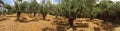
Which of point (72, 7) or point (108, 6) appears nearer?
point (72, 7)

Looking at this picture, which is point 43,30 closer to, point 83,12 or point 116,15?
point 83,12

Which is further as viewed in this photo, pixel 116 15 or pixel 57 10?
pixel 116 15

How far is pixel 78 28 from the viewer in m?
37.1

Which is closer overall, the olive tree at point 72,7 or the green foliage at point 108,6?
the olive tree at point 72,7

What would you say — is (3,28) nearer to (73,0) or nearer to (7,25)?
(7,25)

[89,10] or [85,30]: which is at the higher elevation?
[89,10]

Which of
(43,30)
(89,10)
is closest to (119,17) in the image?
(89,10)

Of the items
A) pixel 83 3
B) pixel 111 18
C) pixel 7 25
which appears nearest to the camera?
pixel 83 3

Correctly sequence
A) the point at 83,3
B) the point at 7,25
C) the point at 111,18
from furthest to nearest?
the point at 111,18 → the point at 7,25 → the point at 83,3

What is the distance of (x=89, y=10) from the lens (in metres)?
36.7

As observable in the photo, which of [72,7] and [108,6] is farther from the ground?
[72,7]

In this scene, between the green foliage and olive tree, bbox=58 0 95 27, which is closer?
olive tree, bbox=58 0 95 27

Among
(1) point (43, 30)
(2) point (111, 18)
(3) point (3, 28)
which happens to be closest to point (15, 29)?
(3) point (3, 28)

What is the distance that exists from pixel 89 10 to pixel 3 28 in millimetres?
13191
